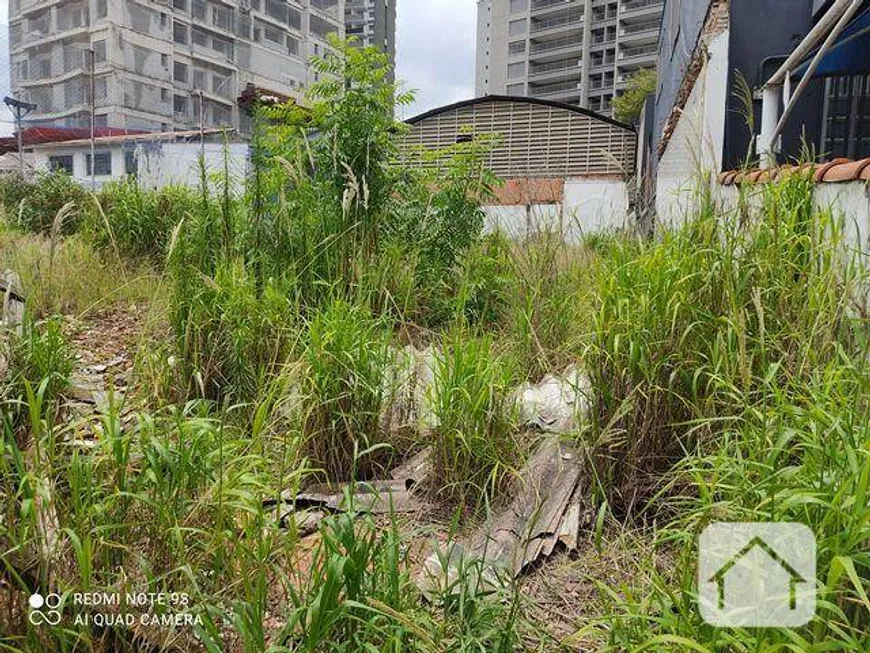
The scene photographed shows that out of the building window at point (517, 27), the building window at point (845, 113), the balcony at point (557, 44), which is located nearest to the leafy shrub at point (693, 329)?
the building window at point (845, 113)

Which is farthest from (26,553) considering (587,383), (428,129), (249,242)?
(428,129)

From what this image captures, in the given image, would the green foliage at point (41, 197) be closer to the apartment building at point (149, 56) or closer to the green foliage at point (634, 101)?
the apartment building at point (149, 56)

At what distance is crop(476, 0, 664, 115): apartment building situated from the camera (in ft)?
178

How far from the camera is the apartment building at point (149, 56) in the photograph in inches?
1105

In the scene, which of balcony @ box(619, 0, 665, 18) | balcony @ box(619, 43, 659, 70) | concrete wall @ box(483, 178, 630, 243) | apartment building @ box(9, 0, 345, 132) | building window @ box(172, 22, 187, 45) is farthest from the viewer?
balcony @ box(619, 0, 665, 18)

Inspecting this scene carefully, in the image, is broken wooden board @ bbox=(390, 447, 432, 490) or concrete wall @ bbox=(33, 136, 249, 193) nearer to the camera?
broken wooden board @ bbox=(390, 447, 432, 490)

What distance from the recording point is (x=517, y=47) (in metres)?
61.9

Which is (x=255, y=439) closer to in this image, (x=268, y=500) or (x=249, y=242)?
(x=268, y=500)

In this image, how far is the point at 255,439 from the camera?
2045mm

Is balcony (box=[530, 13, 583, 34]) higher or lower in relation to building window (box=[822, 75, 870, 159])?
higher

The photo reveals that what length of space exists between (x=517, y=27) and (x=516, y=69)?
3.80 m

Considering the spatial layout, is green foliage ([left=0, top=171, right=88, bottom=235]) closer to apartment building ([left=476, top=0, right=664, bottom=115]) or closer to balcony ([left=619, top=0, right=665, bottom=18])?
apartment building ([left=476, top=0, right=664, bottom=115])

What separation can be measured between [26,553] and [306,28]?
189 ft

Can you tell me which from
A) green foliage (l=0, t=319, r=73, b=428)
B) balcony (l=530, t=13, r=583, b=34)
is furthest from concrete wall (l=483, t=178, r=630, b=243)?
balcony (l=530, t=13, r=583, b=34)
